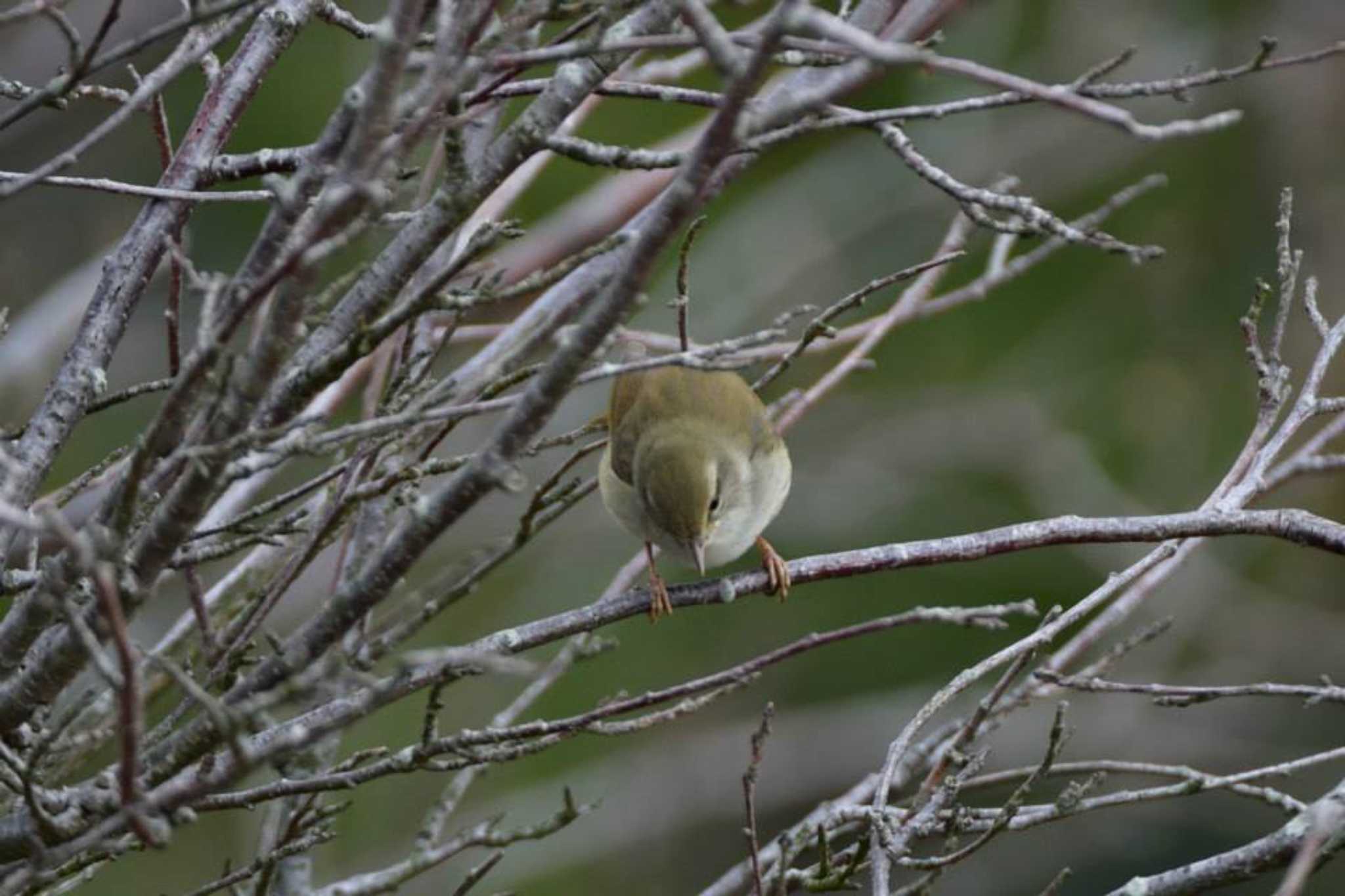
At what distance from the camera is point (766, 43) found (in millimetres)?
1713

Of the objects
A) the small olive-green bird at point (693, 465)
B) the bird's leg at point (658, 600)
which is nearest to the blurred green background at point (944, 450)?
the small olive-green bird at point (693, 465)

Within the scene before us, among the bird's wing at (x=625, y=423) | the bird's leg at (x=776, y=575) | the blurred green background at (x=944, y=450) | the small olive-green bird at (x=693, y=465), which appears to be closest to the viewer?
the bird's leg at (x=776, y=575)

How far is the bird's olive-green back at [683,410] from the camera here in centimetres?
412

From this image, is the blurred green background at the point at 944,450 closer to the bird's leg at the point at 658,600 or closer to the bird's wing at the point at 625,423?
the bird's wing at the point at 625,423

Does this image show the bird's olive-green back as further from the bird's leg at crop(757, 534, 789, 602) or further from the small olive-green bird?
the bird's leg at crop(757, 534, 789, 602)

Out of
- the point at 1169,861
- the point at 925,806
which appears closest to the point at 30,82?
the point at 925,806

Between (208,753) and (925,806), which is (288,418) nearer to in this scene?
(208,753)

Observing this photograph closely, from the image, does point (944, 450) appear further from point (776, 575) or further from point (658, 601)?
point (658, 601)

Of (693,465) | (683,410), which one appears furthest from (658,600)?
(683,410)

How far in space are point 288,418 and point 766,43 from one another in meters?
1.08

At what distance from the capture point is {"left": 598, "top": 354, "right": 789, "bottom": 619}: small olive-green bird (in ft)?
12.8

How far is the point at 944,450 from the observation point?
11.1m

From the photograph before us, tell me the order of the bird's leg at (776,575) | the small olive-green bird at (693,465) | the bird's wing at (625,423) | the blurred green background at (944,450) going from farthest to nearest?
the blurred green background at (944,450), the bird's wing at (625,423), the small olive-green bird at (693,465), the bird's leg at (776,575)

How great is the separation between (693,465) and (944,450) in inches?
289
